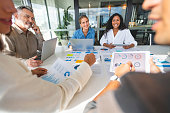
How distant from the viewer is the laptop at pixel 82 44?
1387 millimetres

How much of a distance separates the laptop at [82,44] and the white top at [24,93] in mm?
986

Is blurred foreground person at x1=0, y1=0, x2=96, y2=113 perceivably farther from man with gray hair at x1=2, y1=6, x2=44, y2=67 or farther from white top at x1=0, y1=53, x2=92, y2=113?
Answer: man with gray hair at x1=2, y1=6, x2=44, y2=67

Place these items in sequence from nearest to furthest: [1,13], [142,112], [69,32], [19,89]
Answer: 1. [142,112]
2. [19,89]
3. [1,13]
4. [69,32]

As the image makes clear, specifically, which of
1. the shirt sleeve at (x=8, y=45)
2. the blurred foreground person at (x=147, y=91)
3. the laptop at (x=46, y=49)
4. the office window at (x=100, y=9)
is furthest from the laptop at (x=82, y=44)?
the office window at (x=100, y=9)

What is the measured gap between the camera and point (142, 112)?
0.21m

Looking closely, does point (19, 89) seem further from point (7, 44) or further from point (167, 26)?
point (7, 44)

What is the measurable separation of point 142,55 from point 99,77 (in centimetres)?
45

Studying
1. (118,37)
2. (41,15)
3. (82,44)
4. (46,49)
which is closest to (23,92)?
(46,49)

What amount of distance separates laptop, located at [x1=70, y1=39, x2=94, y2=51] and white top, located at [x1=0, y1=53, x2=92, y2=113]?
99 cm

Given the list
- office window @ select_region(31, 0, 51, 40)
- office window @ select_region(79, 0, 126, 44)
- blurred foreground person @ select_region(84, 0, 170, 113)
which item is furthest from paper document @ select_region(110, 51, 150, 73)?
office window @ select_region(31, 0, 51, 40)

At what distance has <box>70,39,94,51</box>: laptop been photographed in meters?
1.39

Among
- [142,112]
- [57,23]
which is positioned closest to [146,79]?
[142,112]

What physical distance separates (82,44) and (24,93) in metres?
1.14

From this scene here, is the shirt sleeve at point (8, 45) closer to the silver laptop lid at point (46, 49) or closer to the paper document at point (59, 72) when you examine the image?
the silver laptop lid at point (46, 49)
